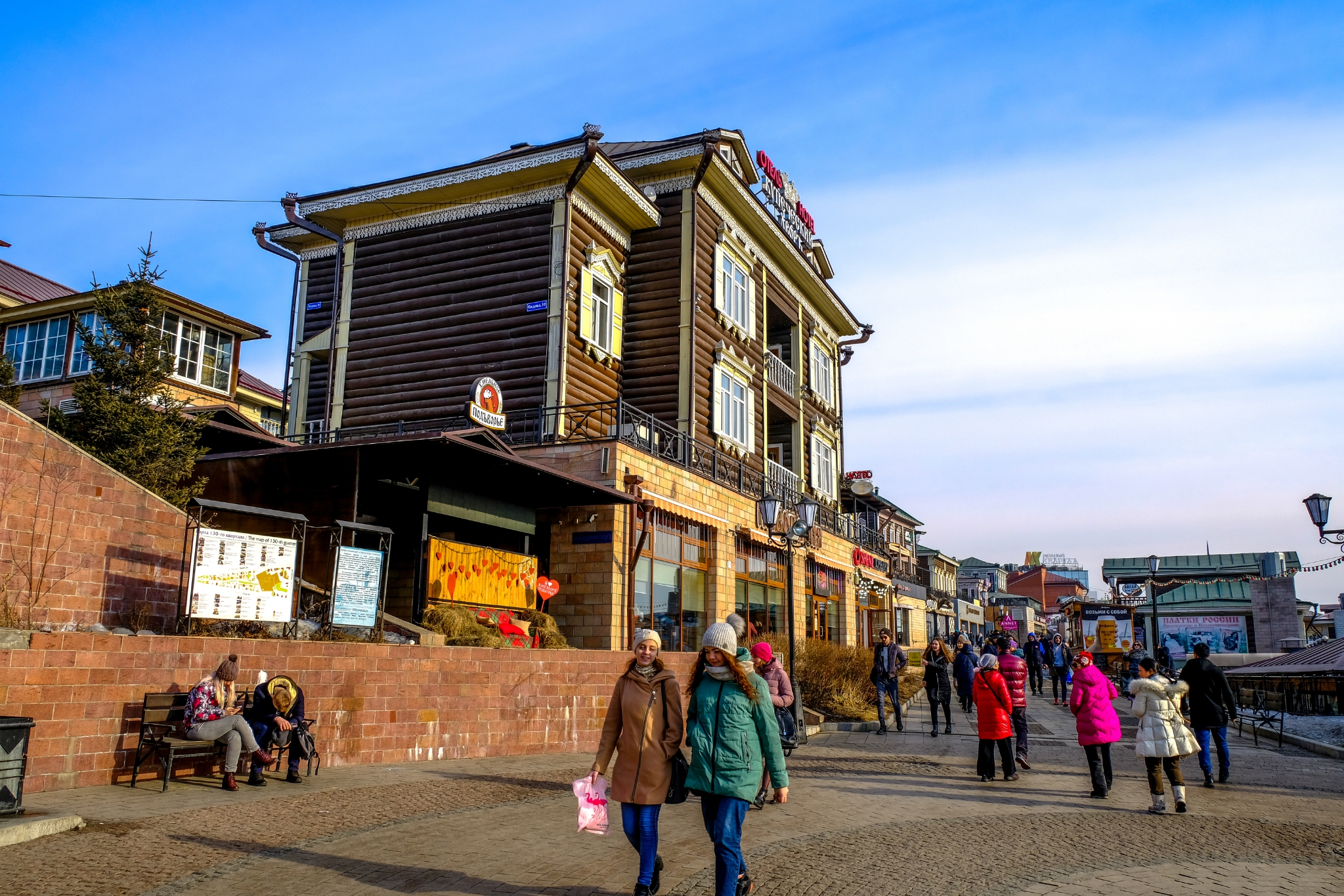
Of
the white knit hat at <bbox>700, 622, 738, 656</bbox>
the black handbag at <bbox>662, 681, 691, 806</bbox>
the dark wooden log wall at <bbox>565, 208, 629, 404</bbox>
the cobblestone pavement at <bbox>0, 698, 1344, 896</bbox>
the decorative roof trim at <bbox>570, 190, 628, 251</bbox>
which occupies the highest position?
the decorative roof trim at <bbox>570, 190, 628, 251</bbox>

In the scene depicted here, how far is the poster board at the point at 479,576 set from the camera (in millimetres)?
15445

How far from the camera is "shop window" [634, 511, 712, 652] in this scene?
19.5m

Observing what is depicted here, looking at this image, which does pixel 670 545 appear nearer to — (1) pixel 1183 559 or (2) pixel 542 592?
(2) pixel 542 592

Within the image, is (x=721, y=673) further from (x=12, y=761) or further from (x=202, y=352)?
(x=202, y=352)

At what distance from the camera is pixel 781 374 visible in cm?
3045

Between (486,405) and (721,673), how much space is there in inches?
530

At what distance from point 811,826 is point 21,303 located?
2873 centimetres

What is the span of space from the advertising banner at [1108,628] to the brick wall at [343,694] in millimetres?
27521

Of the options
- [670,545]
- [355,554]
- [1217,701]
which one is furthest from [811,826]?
[670,545]

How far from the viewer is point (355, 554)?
12.1 m

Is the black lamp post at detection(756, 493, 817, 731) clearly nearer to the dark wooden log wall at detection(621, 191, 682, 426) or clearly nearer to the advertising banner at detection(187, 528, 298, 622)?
the dark wooden log wall at detection(621, 191, 682, 426)

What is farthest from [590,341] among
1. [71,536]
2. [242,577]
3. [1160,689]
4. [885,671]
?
[1160,689]

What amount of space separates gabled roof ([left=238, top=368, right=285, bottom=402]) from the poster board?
64.4 feet

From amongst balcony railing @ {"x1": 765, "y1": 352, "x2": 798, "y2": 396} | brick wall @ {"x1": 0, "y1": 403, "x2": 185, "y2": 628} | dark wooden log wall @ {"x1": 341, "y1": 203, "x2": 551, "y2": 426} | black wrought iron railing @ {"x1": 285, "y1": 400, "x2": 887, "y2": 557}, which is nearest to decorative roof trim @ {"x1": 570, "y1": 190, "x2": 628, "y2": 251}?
dark wooden log wall @ {"x1": 341, "y1": 203, "x2": 551, "y2": 426}
